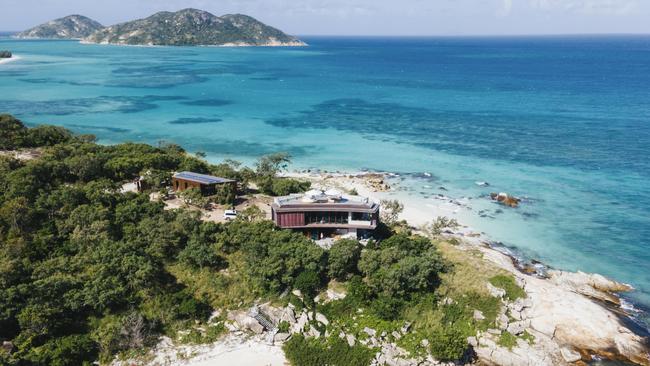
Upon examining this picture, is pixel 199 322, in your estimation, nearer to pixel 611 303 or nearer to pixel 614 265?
pixel 611 303

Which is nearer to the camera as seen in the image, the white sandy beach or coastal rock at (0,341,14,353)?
coastal rock at (0,341,14,353)

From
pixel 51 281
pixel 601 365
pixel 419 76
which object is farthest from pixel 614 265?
pixel 419 76

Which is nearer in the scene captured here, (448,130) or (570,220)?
(570,220)

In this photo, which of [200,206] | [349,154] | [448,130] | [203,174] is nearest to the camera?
[200,206]

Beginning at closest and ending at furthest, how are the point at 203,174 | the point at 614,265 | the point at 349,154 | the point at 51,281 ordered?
the point at 51,281
the point at 614,265
the point at 203,174
the point at 349,154

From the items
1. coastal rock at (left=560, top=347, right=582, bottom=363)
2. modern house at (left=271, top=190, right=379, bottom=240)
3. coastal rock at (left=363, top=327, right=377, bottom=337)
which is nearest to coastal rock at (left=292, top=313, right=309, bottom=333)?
coastal rock at (left=363, top=327, right=377, bottom=337)

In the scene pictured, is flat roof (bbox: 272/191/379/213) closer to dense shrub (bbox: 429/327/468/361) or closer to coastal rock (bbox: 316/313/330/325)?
coastal rock (bbox: 316/313/330/325)
